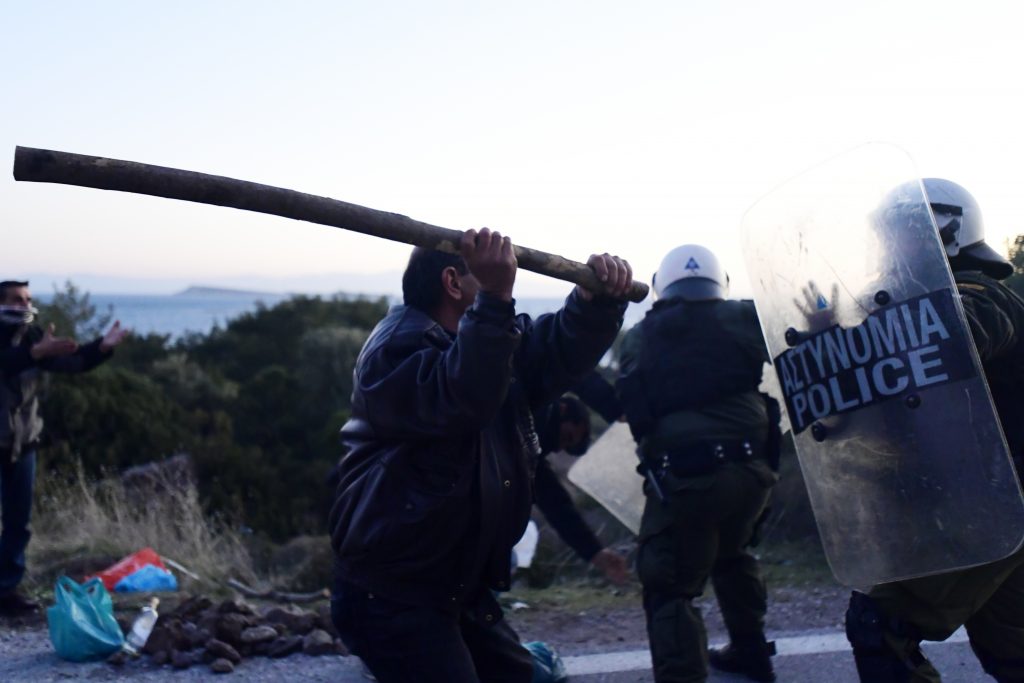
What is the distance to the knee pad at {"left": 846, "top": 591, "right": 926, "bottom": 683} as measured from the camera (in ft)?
10.7

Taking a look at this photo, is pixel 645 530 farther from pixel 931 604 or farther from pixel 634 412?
pixel 931 604

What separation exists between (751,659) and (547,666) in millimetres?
819

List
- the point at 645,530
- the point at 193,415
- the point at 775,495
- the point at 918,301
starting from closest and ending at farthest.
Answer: the point at 918,301, the point at 645,530, the point at 775,495, the point at 193,415

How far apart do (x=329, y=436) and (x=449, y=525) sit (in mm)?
13330

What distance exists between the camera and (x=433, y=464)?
2.77 meters

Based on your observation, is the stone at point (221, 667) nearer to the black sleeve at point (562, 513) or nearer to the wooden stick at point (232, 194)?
the black sleeve at point (562, 513)

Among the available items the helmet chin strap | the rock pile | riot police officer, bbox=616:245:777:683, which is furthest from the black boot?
the helmet chin strap

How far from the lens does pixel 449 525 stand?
279 cm

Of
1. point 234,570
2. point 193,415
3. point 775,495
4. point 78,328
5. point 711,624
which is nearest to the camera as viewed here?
point 711,624

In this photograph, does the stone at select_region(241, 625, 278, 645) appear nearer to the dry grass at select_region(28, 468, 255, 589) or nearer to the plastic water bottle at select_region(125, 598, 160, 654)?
the plastic water bottle at select_region(125, 598, 160, 654)

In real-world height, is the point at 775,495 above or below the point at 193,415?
below

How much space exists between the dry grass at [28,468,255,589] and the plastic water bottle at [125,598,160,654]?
3.95ft

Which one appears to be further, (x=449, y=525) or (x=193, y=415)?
(x=193, y=415)

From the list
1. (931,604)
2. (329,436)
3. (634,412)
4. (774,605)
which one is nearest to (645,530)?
(634,412)
